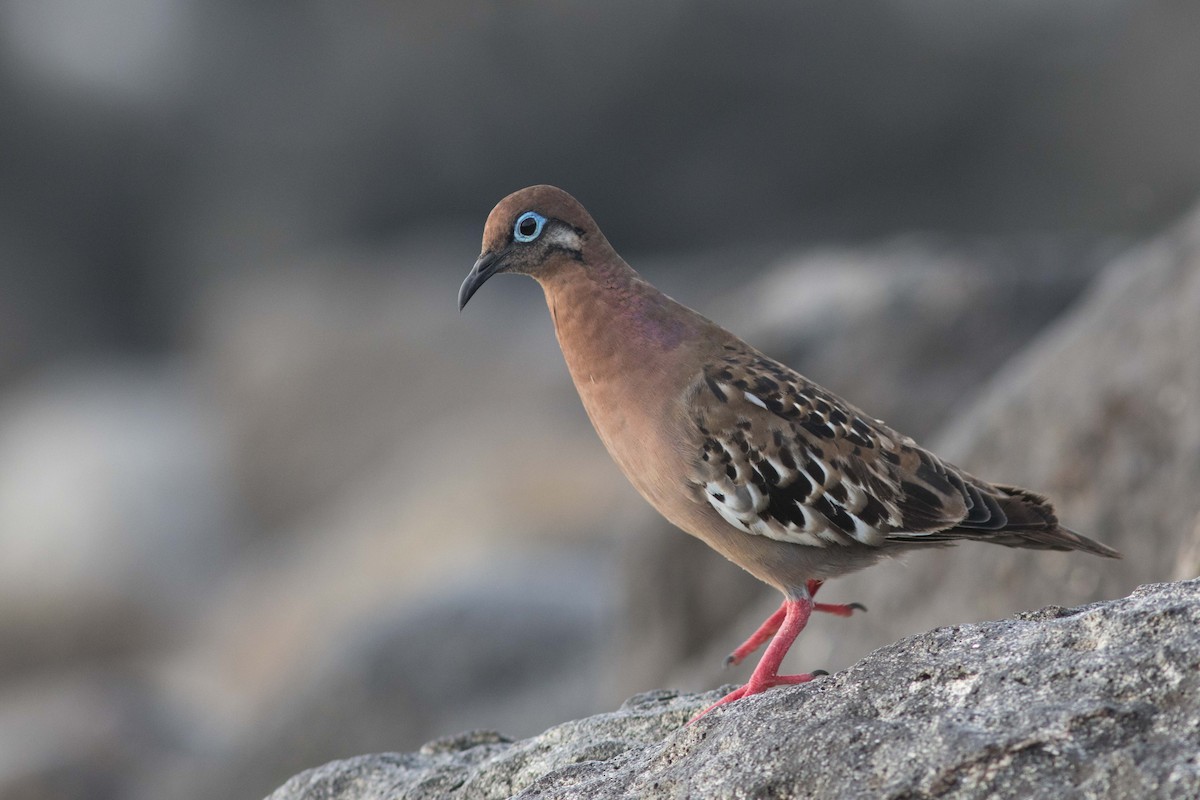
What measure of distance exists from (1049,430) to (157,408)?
957 inches

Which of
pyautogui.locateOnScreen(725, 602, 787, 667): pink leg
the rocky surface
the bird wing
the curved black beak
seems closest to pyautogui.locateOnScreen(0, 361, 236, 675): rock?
the rocky surface

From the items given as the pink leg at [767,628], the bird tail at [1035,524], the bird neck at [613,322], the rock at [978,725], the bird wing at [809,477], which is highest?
the bird neck at [613,322]

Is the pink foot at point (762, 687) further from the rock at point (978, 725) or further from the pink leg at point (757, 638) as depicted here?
the pink leg at point (757, 638)

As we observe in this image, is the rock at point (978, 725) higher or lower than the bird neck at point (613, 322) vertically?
lower

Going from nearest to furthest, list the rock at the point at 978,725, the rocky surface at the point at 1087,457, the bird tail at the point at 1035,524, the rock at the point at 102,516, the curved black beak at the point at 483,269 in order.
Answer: the rock at the point at 978,725 < the bird tail at the point at 1035,524 < the curved black beak at the point at 483,269 < the rocky surface at the point at 1087,457 < the rock at the point at 102,516

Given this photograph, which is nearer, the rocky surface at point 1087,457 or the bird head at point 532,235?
the bird head at point 532,235

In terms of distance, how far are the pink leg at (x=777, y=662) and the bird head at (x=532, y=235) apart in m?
1.97

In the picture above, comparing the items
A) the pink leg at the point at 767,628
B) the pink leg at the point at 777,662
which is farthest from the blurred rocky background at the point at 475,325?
the pink leg at the point at 777,662

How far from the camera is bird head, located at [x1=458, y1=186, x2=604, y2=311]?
21.7ft

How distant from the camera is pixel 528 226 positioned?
6664mm

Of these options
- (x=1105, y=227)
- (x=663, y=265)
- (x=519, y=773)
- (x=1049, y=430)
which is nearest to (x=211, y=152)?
(x=663, y=265)

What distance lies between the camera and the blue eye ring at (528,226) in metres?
6.64

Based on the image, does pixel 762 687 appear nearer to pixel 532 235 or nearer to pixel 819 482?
pixel 819 482

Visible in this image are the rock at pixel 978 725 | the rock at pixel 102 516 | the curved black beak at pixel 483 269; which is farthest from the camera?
the rock at pixel 102 516
